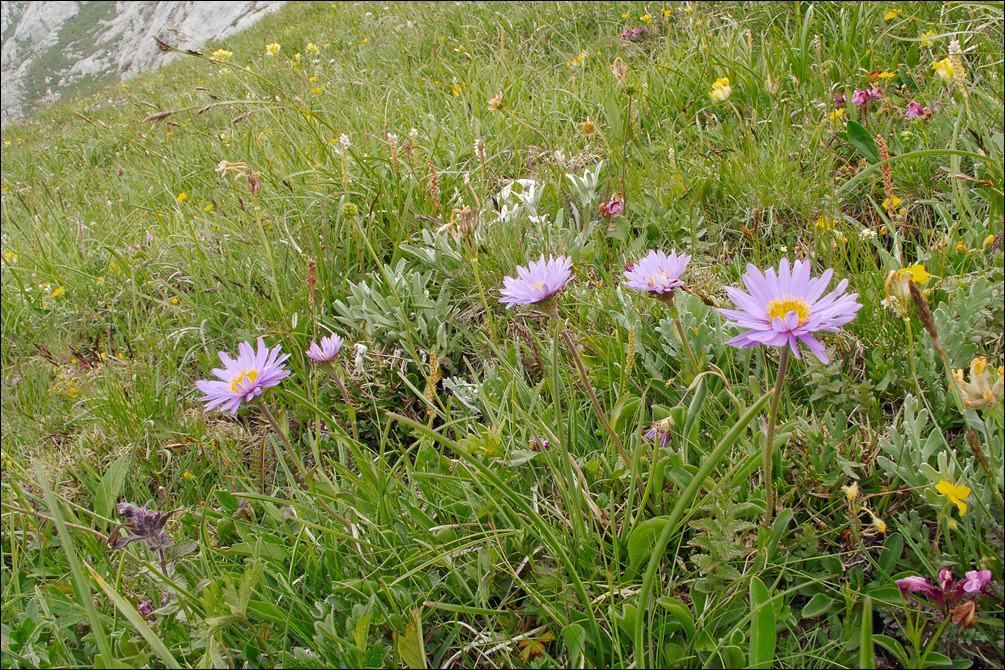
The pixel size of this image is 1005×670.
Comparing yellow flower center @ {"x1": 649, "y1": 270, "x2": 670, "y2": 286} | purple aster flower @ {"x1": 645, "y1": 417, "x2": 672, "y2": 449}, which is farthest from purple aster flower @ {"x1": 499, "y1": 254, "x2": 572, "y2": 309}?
purple aster flower @ {"x1": 645, "y1": 417, "x2": 672, "y2": 449}

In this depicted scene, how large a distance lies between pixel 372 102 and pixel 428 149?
868 millimetres

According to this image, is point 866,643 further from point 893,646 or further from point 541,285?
point 541,285

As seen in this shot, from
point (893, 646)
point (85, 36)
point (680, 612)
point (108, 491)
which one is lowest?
point (893, 646)

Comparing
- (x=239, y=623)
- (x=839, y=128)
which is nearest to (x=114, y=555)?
(x=239, y=623)

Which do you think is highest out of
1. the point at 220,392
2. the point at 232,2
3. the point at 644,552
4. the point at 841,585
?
the point at 232,2

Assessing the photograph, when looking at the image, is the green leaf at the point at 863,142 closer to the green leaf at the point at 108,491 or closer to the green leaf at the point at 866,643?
the green leaf at the point at 866,643

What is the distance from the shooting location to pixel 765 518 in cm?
104

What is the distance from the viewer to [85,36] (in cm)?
2816

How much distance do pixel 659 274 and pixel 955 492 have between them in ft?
1.91

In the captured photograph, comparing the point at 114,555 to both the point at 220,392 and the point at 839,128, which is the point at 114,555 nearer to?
the point at 220,392

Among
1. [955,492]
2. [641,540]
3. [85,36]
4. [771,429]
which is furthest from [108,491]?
[85,36]

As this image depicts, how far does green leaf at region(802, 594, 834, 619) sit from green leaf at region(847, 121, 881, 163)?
4.67 ft

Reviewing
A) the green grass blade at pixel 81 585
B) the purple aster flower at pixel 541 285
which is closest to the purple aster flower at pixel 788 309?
the purple aster flower at pixel 541 285

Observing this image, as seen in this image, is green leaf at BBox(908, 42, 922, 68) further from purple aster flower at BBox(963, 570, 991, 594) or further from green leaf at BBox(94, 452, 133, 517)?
green leaf at BBox(94, 452, 133, 517)
